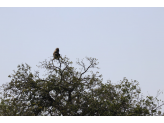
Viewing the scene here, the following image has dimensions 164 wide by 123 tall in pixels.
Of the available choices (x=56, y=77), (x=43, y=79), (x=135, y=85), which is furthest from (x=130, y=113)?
(x=43, y=79)

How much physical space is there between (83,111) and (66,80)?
8.17 ft

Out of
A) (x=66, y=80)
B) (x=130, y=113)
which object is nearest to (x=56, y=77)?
(x=66, y=80)

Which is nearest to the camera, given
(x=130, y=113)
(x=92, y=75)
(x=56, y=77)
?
(x=130, y=113)

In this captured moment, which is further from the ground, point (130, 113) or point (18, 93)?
point (18, 93)

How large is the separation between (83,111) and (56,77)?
2.93 m

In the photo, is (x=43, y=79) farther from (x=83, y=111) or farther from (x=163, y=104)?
(x=163, y=104)

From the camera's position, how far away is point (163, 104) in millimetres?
11703
